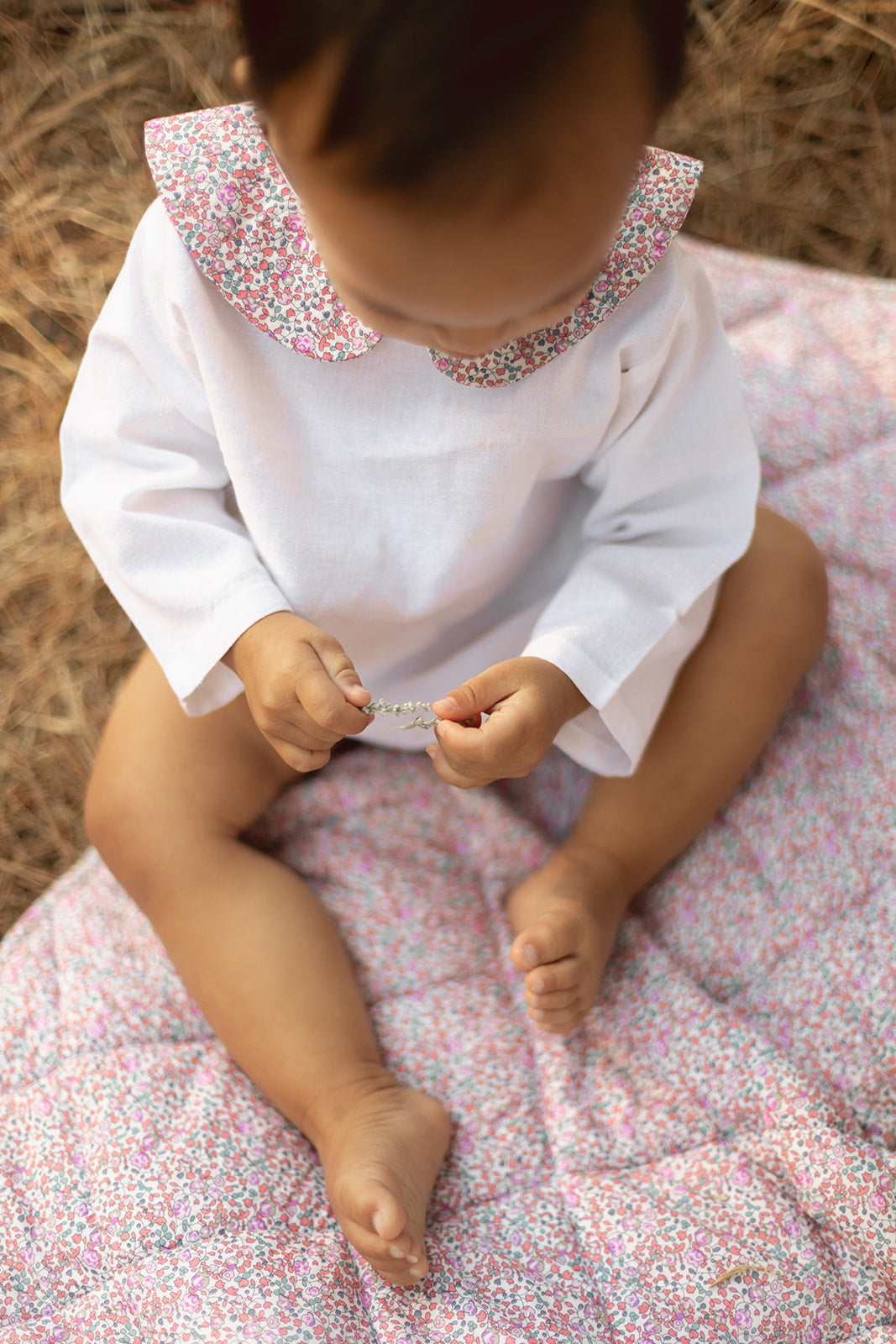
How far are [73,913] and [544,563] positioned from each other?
1.92 ft

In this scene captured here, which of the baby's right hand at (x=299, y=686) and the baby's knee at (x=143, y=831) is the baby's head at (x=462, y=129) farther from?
the baby's knee at (x=143, y=831)

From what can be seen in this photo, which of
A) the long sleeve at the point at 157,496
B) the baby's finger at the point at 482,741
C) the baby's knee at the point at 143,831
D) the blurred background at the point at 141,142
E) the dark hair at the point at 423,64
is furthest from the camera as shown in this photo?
the blurred background at the point at 141,142

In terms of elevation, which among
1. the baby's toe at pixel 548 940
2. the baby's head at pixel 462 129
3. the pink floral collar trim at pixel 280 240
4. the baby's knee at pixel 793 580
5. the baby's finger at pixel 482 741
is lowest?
the baby's toe at pixel 548 940

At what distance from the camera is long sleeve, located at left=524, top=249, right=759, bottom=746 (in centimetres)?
95

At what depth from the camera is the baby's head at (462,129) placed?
54 centimetres

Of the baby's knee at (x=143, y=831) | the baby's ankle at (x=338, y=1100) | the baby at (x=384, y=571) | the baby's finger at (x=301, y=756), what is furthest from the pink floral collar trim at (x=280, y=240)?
the baby's ankle at (x=338, y=1100)

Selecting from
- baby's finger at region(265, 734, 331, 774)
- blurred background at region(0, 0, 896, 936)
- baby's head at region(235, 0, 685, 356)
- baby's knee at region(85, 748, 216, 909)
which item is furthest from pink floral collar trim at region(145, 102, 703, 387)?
blurred background at region(0, 0, 896, 936)

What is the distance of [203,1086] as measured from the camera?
3.32 feet

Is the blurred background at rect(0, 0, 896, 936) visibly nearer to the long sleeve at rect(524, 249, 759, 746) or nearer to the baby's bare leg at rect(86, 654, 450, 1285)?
the baby's bare leg at rect(86, 654, 450, 1285)

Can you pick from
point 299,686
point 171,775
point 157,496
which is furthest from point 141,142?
point 299,686

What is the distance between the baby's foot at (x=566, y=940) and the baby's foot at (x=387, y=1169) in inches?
5.3

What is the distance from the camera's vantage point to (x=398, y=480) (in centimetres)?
94

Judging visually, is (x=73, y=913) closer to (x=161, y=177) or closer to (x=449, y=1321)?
(x=449, y=1321)

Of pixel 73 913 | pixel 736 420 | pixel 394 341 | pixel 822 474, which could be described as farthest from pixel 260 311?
pixel 822 474
